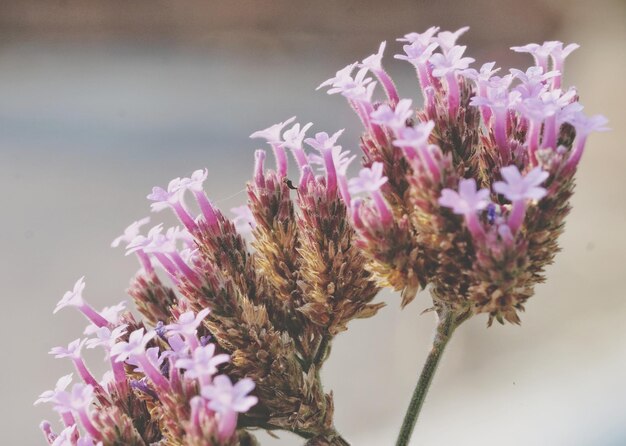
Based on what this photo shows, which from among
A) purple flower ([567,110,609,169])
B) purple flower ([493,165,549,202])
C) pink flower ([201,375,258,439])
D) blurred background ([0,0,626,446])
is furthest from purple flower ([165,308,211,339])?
blurred background ([0,0,626,446])

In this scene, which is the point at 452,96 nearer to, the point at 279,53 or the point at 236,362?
the point at 236,362

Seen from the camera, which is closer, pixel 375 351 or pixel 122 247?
pixel 375 351

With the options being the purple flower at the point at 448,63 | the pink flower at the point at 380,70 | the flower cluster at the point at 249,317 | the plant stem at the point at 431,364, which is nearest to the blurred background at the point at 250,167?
the plant stem at the point at 431,364

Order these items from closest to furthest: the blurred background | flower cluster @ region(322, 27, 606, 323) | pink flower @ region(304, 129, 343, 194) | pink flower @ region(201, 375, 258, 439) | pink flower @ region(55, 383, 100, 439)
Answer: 1. pink flower @ region(201, 375, 258, 439)
2. flower cluster @ region(322, 27, 606, 323)
3. pink flower @ region(55, 383, 100, 439)
4. pink flower @ region(304, 129, 343, 194)
5. the blurred background

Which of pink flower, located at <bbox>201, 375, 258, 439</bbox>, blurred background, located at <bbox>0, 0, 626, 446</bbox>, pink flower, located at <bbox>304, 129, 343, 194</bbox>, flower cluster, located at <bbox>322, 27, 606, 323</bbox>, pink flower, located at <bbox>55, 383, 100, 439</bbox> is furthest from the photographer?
blurred background, located at <bbox>0, 0, 626, 446</bbox>

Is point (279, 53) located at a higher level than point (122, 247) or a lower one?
higher

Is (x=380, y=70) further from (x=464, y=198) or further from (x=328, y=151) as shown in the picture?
(x=464, y=198)

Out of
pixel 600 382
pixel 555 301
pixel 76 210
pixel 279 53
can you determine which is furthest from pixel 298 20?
pixel 600 382

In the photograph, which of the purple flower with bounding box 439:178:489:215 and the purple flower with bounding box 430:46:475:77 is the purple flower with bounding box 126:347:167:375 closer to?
the purple flower with bounding box 439:178:489:215
